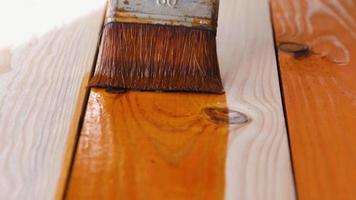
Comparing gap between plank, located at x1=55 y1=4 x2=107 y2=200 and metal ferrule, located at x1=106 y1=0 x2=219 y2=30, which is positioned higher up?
metal ferrule, located at x1=106 y1=0 x2=219 y2=30

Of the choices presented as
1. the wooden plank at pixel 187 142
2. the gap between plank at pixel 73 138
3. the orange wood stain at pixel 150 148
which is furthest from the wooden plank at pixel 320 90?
the gap between plank at pixel 73 138

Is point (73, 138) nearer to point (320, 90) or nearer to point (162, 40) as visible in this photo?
point (162, 40)

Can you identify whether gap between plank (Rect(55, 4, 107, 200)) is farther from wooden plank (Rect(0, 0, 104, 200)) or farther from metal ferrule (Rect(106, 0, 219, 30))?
metal ferrule (Rect(106, 0, 219, 30))

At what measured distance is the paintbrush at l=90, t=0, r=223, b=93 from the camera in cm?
126

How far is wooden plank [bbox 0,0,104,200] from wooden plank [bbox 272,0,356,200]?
15.4 inches

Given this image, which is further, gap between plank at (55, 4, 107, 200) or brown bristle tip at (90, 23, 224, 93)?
brown bristle tip at (90, 23, 224, 93)

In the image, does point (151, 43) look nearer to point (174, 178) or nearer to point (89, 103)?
point (89, 103)

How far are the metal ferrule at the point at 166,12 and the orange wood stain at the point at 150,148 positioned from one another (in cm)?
16

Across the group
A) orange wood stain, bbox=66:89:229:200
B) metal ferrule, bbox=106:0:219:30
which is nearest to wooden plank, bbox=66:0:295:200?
orange wood stain, bbox=66:89:229:200

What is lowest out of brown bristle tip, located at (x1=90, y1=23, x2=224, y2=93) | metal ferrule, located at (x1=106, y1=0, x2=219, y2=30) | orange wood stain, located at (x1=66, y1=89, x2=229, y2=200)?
orange wood stain, located at (x1=66, y1=89, x2=229, y2=200)

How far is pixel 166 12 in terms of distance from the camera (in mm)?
1278

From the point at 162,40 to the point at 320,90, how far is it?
0.33 m

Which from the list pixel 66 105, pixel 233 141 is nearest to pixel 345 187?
pixel 233 141

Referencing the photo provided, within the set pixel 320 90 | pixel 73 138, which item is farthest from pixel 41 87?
pixel 320 90
